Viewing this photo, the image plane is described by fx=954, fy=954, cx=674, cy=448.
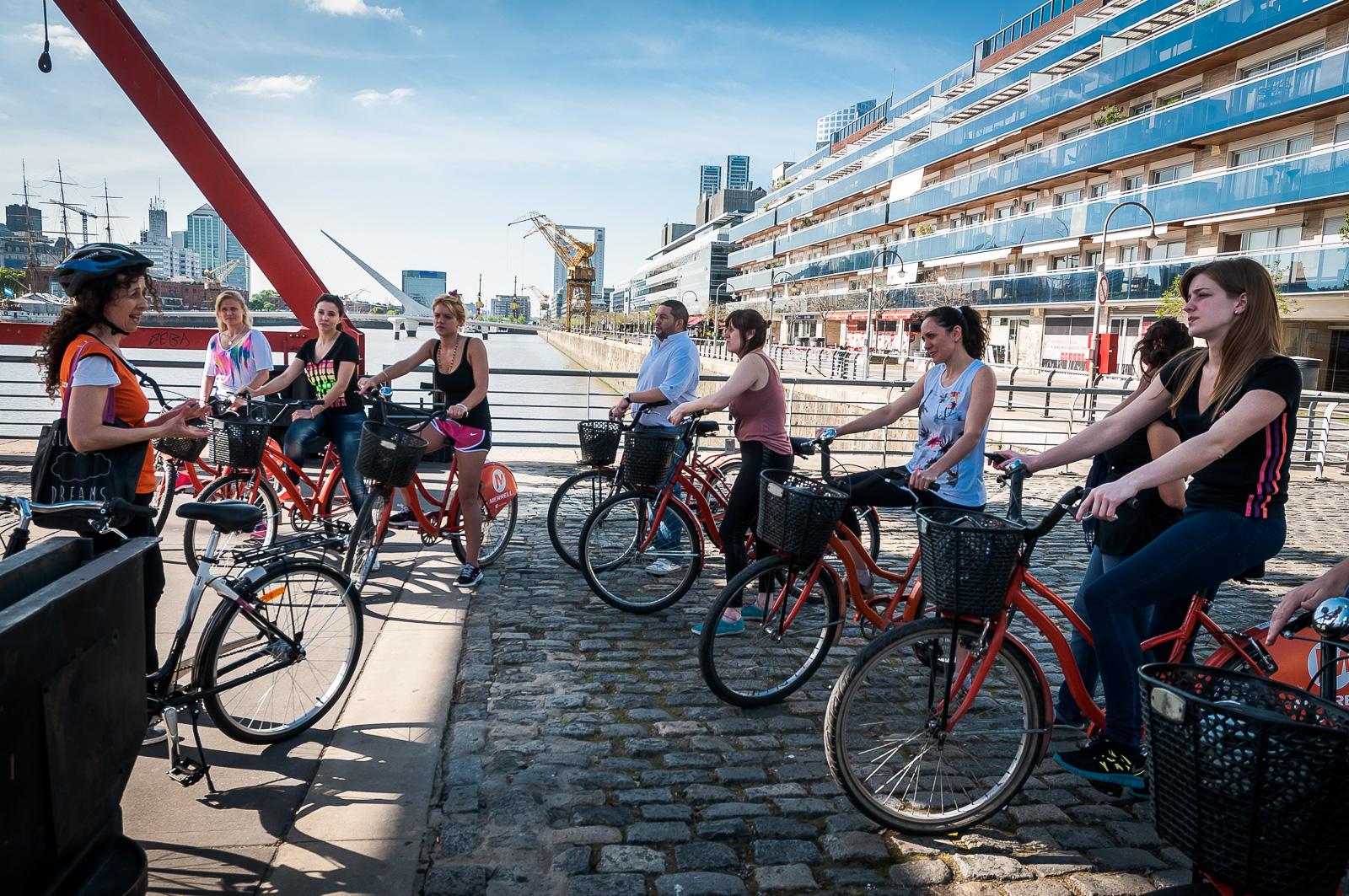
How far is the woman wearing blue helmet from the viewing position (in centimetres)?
326

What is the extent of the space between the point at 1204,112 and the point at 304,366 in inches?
1258

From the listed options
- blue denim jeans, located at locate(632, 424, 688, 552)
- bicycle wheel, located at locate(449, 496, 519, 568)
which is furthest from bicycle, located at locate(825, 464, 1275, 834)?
bicycle wheel, located at locate(449, 496, 519, 568)

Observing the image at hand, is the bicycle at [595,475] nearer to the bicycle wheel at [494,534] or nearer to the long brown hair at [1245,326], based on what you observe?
the bicycle wheel at [494,534]

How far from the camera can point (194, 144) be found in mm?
10109

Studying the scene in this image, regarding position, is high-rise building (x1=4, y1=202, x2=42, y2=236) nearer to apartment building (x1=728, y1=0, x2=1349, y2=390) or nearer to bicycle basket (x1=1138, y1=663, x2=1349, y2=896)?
apartment building (x1=728, y1=0, x2=1349, y2=390)

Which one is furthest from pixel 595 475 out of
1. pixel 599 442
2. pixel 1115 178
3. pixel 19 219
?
pixel 19 219

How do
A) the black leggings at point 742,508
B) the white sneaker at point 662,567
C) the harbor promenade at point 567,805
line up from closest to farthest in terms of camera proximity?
1. the harbor promenade at point 567,805
2. the black leggings at point 742,508
3. the white sneaker at point 662,567

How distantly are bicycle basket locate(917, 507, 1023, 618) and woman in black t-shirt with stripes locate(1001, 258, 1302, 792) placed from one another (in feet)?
0.92

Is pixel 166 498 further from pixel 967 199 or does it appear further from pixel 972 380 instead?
pixel 967 199

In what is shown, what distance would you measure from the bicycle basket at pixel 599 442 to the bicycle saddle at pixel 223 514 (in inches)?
114

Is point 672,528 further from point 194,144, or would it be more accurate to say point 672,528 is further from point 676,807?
point 194,144

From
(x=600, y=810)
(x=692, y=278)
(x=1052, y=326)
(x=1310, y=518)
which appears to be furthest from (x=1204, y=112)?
(x=692, y=278)

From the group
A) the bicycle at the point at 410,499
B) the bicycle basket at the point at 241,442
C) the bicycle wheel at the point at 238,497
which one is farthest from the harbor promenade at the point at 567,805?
the bicycle wheel at the point at 238,497

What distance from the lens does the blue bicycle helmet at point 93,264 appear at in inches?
131
